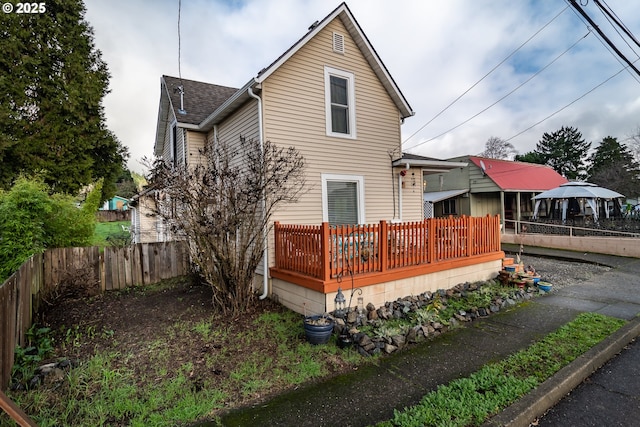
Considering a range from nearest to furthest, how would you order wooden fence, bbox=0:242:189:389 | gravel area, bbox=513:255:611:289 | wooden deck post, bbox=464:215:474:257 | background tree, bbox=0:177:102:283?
wooden fence, bbox=0:242:189:389 → background tree, bbox=0:177:102:283 → wooden deck post, bbox=464:215:474:257 → gravel area, bbox=513:255:611:289

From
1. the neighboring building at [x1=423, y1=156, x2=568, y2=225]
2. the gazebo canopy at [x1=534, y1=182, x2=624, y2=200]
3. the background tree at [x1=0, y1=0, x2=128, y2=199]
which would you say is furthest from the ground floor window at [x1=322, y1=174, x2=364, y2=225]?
the background tree at [x1=0, y1=0, x2=128, y2=199]

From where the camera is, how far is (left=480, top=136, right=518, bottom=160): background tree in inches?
1699

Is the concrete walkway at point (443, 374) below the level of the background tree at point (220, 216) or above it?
below

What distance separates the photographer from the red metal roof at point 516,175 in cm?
1836

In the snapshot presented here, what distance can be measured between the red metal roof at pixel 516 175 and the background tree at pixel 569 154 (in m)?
27.1

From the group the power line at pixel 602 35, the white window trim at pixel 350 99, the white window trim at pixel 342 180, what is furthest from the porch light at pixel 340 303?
the power line at pixel 602 35

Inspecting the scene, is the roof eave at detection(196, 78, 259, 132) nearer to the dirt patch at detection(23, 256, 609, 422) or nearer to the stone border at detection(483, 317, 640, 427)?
the dirt patch at detection(23, 256, 609, 422)

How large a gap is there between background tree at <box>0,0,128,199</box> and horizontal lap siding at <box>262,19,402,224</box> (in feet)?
51.1

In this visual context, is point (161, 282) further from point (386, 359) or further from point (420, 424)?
point (420, 424)

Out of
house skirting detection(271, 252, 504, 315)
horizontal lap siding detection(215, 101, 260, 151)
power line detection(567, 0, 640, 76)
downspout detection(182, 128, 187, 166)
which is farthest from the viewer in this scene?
downspout detection(182, 128, 187, 166)

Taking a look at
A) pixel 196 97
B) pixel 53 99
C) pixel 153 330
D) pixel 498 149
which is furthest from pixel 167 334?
pixel 498 149

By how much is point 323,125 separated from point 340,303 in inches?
181

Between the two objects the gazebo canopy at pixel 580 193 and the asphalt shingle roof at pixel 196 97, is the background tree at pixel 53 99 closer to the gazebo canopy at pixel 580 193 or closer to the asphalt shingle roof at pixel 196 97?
the asphalt shingle roof at pixel 196 97

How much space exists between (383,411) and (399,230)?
3611 mm
